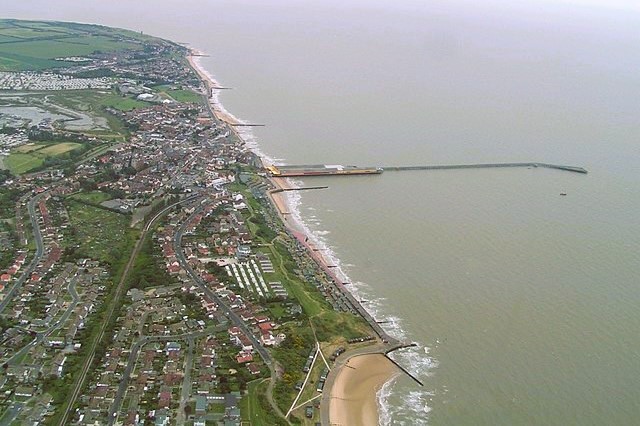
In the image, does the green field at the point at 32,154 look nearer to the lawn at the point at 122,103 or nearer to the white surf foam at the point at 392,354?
the lawn at the point at 122,103

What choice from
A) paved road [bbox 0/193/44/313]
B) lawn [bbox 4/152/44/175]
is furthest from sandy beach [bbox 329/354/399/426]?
lawn [bbox 4/152/44/175]

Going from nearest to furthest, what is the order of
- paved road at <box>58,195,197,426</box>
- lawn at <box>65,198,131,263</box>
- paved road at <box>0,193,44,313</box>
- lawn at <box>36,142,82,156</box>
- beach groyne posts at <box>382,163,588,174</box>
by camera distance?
paved road at <box>58,195,197,426</box>, paved road at <box>0,193,44,313</box>, lawn at <box>65,198,131,263</box>, lawn at <box>36,142,82,156</box>, beach groyne posts at <box>382,163,588,174</box>

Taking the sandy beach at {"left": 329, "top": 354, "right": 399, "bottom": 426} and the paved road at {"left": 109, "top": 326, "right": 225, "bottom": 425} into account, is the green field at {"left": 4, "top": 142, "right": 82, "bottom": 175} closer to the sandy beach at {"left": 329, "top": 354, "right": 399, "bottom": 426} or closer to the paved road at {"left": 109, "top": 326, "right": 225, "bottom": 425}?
the paved road at {"left": 109, "top": 326, "right": 225, "bottom": 425}

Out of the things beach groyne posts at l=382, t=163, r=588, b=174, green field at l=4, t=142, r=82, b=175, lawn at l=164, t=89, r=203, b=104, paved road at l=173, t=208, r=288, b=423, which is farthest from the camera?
lawn at l=164, t=89, r=203, b=104

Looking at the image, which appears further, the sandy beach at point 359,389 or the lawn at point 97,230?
the lawn at point 97,230

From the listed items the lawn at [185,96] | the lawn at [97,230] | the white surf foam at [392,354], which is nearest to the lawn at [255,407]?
the white surf foam at [392,354]

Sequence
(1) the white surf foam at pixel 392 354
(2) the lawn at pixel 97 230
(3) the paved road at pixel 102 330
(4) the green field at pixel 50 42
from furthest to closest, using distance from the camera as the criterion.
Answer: (4) the green field at pixel 50 42 < (2) the lawn at pixel 97 230 < (1) the white surf foam at pixel 392 354 < (3) the paved road at pixel 102 330

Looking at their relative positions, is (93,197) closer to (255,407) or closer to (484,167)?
(255,407)

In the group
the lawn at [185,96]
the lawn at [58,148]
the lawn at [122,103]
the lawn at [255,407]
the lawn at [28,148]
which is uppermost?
the lawn at [185,96]
